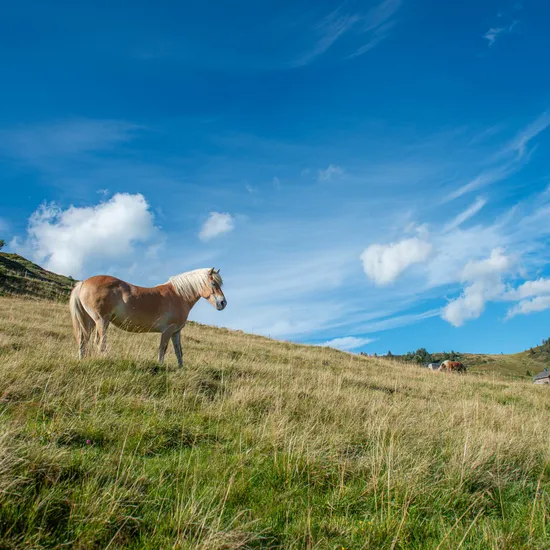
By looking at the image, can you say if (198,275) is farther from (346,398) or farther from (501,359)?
(501,359)

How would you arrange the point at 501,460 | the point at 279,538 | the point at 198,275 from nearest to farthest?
1. the point at 279,538
2. the point at 501,460
3. the point at 198,275

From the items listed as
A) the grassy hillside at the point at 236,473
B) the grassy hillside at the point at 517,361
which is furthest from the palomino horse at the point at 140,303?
the grassy hillside at the point at 517,361

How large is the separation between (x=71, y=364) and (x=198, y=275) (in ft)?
12.5

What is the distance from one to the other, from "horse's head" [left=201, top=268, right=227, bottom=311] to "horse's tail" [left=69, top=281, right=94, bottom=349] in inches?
107

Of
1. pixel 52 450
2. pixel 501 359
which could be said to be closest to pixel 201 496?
pixel 52 450

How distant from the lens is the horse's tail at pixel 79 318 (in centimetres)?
857

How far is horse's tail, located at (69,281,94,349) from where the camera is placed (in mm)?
8570

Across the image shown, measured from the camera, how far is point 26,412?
14.6 feet

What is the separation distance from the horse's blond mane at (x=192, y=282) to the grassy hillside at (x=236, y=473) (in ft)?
11.2

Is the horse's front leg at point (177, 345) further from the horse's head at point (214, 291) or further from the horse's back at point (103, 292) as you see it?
the horse's back at point (103, 292)

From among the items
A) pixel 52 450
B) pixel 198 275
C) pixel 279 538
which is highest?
pixel 198 275

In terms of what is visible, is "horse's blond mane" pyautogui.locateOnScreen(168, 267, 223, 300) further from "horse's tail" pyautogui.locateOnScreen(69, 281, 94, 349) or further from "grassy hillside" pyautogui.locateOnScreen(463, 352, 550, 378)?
"grassy hillside" pyautogui.locateOnScreen(463, 352, 550, 378)

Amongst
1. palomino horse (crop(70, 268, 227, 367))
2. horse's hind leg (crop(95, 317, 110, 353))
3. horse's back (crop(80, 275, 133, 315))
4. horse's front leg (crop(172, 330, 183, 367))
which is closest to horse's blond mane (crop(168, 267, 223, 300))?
palomino horse (crop(70, 268, 227, 367))

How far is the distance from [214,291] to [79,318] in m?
3.11
